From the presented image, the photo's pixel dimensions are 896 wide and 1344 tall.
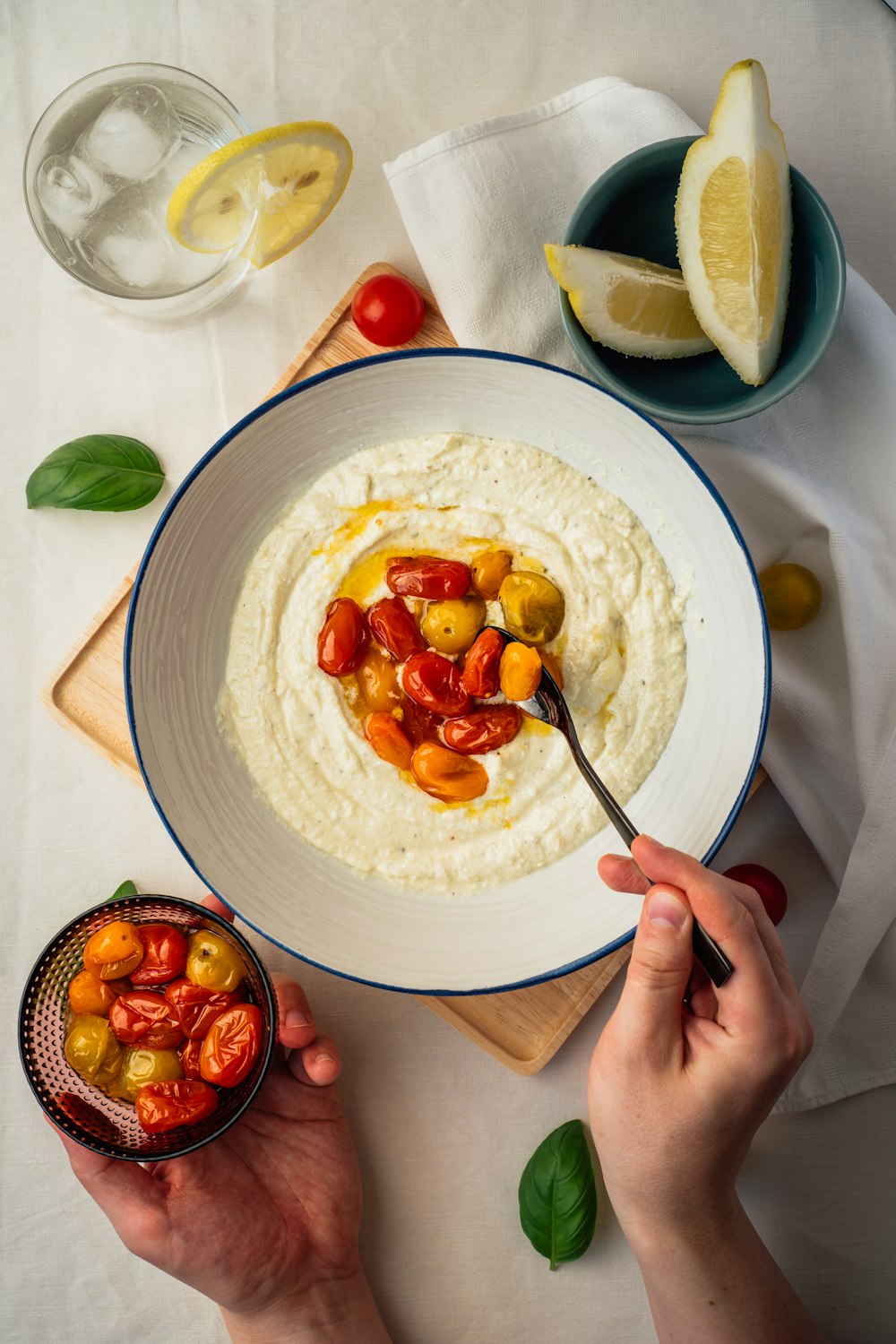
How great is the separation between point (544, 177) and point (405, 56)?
0.66 m

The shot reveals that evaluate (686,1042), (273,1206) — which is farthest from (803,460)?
(273,1206)

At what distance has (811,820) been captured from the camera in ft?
8.50

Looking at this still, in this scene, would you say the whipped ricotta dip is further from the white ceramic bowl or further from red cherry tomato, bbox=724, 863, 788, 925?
red cherry tomato, bbox=724, 863, 788, 925

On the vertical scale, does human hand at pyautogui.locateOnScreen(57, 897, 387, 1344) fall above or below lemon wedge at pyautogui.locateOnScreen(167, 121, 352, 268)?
below

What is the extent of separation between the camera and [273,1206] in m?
2.60

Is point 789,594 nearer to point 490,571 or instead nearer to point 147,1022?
point 490,571

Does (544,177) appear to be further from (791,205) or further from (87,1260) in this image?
(87,1260)

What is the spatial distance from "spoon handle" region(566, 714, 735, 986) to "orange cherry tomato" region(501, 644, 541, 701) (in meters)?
0.13

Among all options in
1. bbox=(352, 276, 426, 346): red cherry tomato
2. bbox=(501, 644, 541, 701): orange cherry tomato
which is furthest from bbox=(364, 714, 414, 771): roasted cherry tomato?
bbox=(352, 276, 426, 346): red cherry tomato

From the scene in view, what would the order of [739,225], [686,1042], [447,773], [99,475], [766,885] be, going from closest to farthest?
[686,1042]
[739,225]
[447,773]
[766,885]
[99,475]

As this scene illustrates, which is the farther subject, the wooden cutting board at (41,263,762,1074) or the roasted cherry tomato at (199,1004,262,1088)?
the wooden cutting board at (41,263,762,1074)

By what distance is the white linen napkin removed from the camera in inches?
97.7

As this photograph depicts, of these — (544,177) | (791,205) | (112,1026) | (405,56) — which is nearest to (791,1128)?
(112,1026)

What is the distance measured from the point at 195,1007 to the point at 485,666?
3.86 ft
